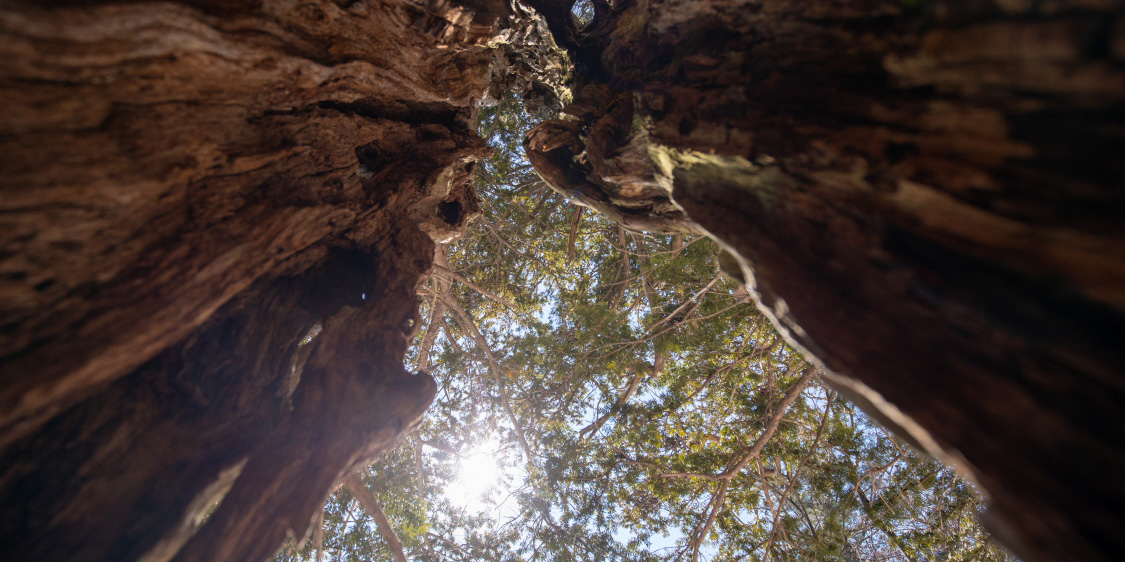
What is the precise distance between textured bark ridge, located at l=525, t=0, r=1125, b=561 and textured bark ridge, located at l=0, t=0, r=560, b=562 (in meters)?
1.89

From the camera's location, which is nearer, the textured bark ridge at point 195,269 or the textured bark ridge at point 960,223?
the textured bark ridge at point 960,223

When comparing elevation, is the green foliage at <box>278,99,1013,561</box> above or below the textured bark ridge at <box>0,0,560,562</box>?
below

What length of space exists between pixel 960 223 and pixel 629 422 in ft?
17.8

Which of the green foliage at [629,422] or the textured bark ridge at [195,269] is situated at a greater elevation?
the textured bark ridge at [195,269]

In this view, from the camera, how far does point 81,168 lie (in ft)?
5.78

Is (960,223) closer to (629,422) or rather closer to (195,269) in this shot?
(195,269)

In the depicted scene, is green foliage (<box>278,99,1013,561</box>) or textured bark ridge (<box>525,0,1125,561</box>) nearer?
textured bark ridge (<box>525,0,1125,561</box>)

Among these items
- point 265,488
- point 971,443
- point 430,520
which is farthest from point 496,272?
point 971,443

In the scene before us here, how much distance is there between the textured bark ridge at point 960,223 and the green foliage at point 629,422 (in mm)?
3528

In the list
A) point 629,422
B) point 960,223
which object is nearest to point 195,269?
point 960,223

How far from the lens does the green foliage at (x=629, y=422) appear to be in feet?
18.9

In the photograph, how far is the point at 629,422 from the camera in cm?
635

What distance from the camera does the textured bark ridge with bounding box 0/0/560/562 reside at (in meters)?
1.68

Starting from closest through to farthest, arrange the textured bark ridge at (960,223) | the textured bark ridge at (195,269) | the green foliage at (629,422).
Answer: the textured bark ridge at (960,223) < the textured bark ridge at (195,269) < the green foliage at (629,422)
